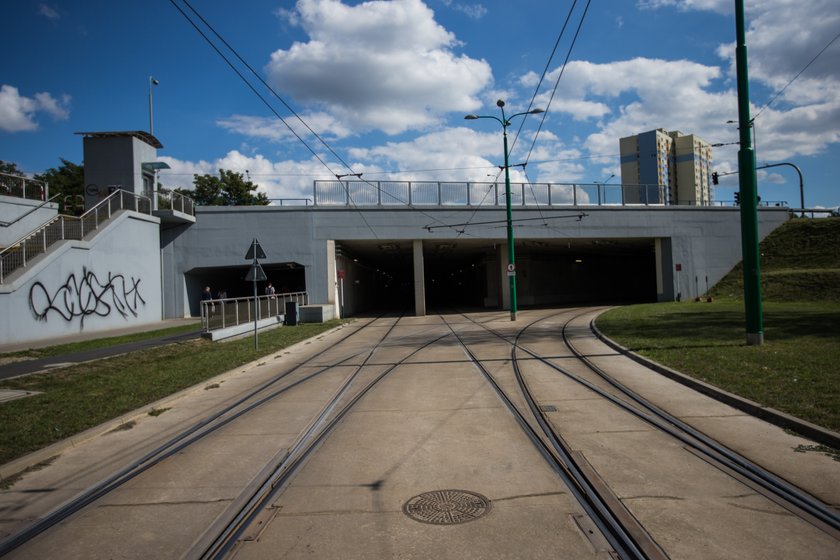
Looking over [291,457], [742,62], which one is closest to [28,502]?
[291,457]

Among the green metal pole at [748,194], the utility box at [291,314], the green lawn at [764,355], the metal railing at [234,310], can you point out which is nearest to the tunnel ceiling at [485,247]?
the utility box at [291,314]

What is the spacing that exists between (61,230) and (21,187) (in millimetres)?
4371

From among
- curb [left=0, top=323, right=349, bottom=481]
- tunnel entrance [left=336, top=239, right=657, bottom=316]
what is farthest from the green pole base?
tunnel entrance [left=336, top=239, right=657, bottom=316]

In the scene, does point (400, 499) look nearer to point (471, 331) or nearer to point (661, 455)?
point (661, 455)

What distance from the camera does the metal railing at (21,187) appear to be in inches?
917

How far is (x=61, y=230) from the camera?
21953mm

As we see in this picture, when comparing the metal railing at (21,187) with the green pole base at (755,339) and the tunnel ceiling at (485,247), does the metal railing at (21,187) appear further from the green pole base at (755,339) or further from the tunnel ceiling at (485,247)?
the green pole base at (755,339)

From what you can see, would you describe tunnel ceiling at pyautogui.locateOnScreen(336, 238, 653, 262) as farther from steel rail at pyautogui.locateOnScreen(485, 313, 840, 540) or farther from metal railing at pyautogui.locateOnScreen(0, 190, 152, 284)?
steel rail at pyautogui.locateOnScreen(485, 313, 840, 540)

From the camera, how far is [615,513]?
4293mm

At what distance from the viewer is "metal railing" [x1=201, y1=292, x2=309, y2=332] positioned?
19.0 meters

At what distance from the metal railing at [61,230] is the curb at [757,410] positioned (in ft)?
67.4

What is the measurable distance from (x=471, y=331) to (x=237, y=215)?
1717 centimetres

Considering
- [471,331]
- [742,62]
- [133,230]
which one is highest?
[742,62]

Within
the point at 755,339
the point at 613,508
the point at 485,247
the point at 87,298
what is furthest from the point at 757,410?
the point at 485,247
